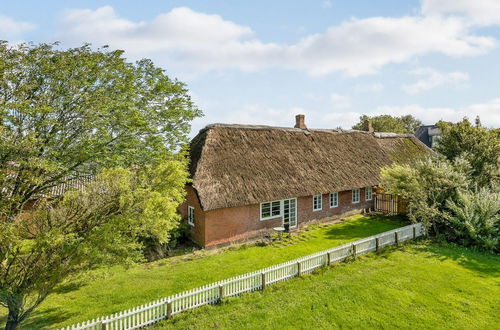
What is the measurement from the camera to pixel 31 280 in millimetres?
7305

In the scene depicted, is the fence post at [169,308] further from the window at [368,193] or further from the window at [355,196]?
the window at [368,193]

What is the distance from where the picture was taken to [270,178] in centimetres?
1755

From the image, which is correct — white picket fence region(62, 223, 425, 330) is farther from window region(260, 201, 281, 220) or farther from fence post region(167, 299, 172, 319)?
window region(260, 201, 281, 220)

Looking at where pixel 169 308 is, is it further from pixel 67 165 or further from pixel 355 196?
pixel 355 196

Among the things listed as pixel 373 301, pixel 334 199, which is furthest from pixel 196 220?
pixel 334 199

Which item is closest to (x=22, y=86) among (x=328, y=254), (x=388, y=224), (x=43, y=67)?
(x=43, y=67)

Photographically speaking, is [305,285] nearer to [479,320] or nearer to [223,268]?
[223,268]

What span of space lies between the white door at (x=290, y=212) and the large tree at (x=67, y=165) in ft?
32.4

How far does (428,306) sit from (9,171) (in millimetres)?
13201

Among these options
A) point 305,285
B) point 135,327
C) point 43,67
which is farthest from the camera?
point 305,285

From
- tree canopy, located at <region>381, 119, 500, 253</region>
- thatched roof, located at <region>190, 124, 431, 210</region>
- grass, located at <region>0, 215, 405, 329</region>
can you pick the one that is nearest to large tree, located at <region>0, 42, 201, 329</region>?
grass, located at <region>0, 215, 405, 329</region>

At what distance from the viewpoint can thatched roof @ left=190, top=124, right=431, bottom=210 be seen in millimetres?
15742

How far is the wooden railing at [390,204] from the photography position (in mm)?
21188

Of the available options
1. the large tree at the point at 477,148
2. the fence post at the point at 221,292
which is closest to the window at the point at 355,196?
the large tree at the point at 477,148
